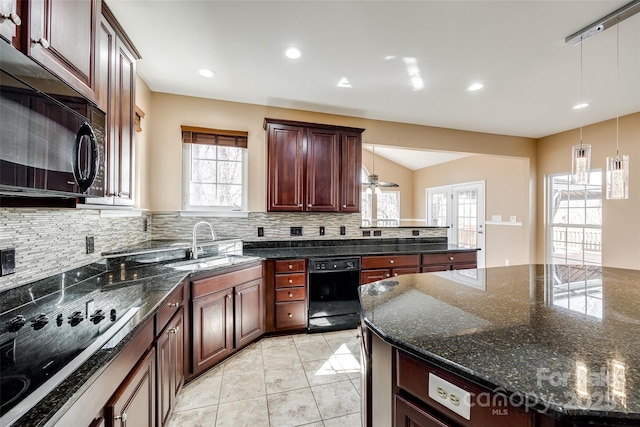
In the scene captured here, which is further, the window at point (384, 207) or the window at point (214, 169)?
the window at point (384, 207)

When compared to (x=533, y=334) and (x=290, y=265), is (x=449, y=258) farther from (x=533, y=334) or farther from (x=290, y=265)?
(x=533, y=334)

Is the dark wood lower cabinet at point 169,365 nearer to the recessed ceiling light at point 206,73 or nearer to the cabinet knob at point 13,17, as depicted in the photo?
the cabinet knob at point 13,17

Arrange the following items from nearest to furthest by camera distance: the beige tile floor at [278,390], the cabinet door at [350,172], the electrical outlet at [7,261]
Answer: the electrical outlet at [7,261] → the beige tile floor at [278,390] → the cabinet door at [350,172]

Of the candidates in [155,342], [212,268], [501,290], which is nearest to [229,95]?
[212,268]

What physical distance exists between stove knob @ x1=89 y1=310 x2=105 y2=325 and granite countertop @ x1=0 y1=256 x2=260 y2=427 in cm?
12

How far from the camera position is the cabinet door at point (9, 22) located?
0.81 metres

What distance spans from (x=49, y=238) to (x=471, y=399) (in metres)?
2.08

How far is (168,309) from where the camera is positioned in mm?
1578

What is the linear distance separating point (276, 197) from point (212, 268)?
1.23 m

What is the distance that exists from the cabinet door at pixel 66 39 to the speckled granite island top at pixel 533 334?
5.16ft

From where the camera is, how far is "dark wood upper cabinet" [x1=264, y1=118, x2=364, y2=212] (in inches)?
124

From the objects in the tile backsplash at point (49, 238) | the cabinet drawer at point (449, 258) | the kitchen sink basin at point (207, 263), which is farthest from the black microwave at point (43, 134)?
the cabinet drawer at point (449, 258)

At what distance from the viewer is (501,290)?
4.72ft

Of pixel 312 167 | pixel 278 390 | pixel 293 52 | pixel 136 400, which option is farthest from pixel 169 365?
pixel 293 52
